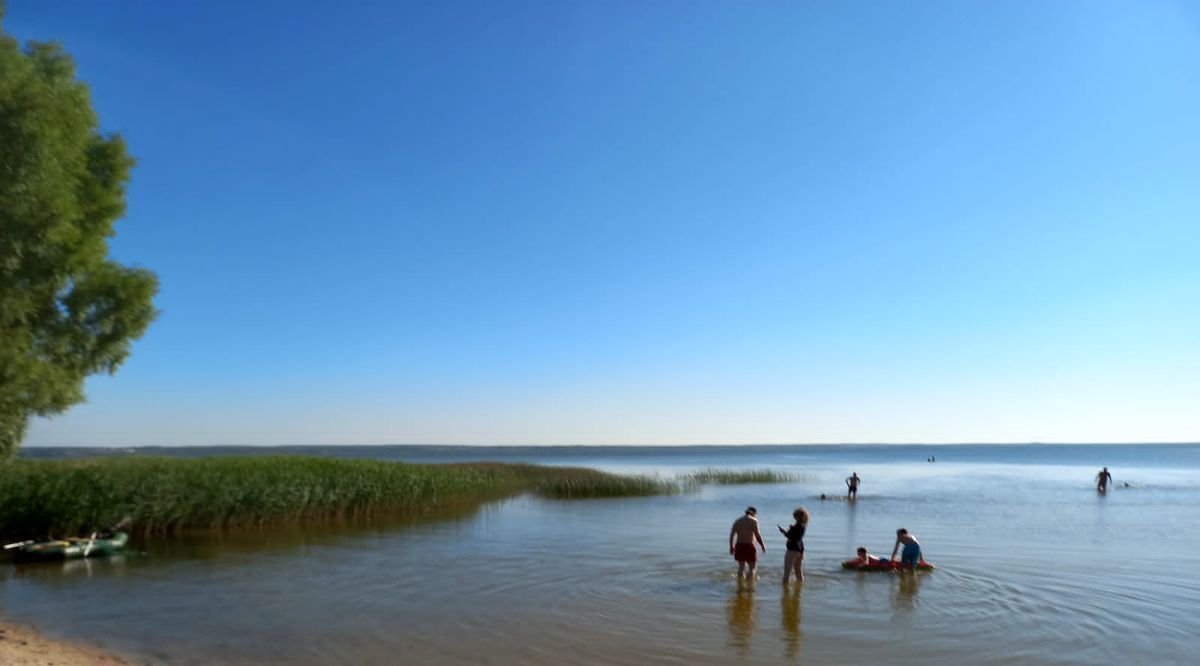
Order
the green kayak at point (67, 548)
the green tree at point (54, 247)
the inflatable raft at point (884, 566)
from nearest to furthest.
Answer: the green tree at point (54, 247)
the inflatable raft at point (884, 566)
the green kayak at point (67, 548)

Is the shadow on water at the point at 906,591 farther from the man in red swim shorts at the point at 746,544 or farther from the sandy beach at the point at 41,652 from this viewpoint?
the sandy beach at the point at 41,652

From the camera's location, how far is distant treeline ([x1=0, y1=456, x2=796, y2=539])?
21359 millimetres

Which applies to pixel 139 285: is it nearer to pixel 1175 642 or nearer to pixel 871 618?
pixel 871 618

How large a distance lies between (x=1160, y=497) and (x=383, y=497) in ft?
137

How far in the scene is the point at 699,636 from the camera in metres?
12.5

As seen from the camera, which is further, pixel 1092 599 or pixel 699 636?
pixel 1092 599

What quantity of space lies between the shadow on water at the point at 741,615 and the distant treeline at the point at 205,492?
17337mm

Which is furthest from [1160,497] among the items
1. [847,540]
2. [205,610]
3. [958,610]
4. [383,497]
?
[205,610]

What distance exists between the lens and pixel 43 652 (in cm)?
1084

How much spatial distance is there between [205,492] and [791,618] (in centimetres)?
1928

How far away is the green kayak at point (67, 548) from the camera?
1916cm

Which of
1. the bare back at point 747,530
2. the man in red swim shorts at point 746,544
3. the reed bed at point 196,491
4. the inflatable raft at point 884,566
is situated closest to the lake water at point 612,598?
the inflatable raft at point 884,566

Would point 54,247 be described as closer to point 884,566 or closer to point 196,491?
point 196,491

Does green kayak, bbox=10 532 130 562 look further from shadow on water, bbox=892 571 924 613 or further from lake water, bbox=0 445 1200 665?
shadow on water, bbox=892 571 924 613
